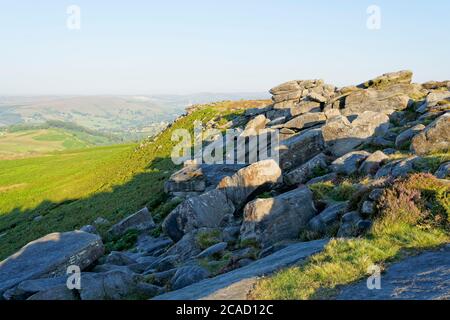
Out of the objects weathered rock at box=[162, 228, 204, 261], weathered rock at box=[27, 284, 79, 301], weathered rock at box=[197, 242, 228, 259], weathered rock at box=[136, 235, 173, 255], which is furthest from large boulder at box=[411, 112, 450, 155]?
weathered rock at box=[27, 284, 79, 301]

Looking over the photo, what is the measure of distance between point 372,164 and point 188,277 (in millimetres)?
13090

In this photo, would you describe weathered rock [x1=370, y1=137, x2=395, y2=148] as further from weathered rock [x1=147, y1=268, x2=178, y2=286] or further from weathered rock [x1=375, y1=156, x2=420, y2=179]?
weathered rock [x1=147, y1=268, x2=178, y2=286]

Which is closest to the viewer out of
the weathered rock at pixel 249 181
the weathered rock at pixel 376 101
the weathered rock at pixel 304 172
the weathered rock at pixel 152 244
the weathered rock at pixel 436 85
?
the weathered rock at pixel 249 181

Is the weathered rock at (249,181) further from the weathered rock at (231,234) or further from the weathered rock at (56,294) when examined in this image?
the weathered rock at (56,294)

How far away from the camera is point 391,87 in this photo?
4784 cm

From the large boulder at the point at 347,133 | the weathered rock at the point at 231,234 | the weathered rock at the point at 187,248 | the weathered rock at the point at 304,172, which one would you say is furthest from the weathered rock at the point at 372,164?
the weathered rock at the point at 187,248

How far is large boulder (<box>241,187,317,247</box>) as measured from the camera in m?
19.2

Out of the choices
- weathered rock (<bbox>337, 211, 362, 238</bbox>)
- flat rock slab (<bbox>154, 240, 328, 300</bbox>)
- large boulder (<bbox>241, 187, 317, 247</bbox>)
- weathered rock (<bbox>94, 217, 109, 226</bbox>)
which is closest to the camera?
flat rock slab (<bbox>154, 240, 328, 300</bbox>)

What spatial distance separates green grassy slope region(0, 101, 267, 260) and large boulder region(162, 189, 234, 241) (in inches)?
381

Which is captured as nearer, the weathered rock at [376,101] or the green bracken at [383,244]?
the green bracken at [383,244]

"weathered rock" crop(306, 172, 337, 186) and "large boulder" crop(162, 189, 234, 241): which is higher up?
"weathered rock" crop(306, 172, 337, 186)

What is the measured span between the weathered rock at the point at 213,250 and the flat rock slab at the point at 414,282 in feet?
31.9

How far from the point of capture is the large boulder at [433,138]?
23.9 metres
